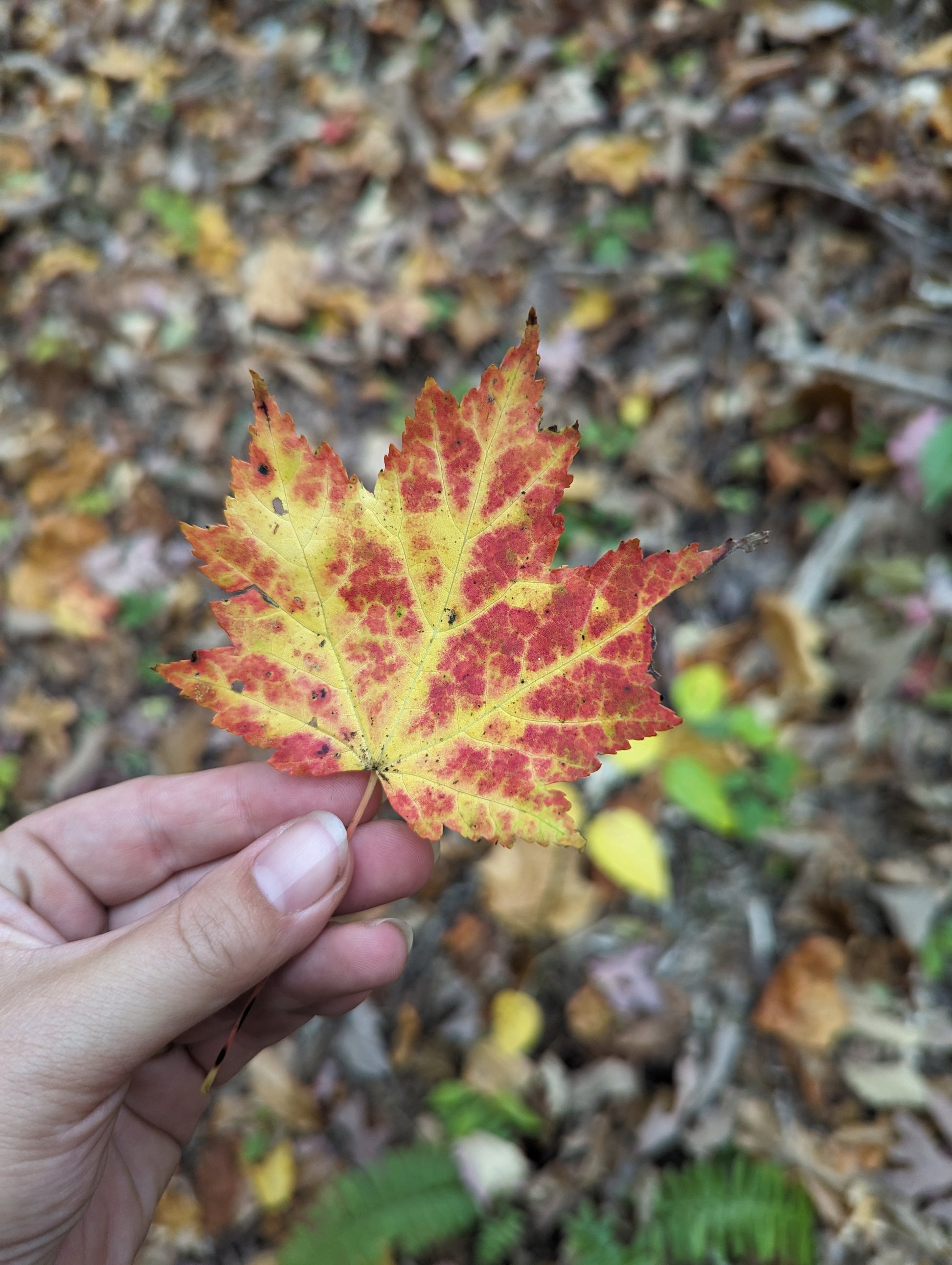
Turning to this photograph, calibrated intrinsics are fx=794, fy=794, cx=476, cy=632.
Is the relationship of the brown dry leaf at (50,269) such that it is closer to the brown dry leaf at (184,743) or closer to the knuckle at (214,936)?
the brown dry leaf at (184,743)

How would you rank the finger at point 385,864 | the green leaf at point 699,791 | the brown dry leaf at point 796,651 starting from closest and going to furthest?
the finger at point 385,864 < the green leaf at point 699,791 < the brown dry leaf at point 796,651

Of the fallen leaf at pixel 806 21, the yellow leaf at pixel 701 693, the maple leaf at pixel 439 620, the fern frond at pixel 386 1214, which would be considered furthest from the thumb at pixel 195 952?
the fallen leaf at pixel 806 21

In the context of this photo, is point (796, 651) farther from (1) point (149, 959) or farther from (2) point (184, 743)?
(2) point (184, 743)

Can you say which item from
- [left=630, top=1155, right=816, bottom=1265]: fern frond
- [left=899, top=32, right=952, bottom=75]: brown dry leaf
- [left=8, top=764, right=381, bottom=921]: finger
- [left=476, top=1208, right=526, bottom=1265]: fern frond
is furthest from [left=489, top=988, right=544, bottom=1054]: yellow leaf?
[left=899, top=32, right=952, bottom=75]: brown dry leaf

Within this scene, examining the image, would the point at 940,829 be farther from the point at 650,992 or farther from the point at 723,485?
the point at 723,485

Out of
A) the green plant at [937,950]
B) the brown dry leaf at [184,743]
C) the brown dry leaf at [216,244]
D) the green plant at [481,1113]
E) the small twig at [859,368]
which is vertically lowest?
the green plant at [937,950]

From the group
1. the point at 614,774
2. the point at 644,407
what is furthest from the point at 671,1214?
the point at 644,407
